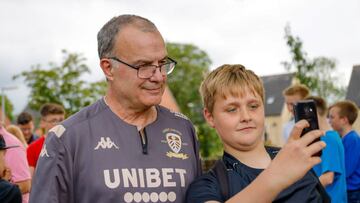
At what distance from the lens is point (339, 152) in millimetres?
5645

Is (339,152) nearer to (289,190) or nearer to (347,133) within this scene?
(347,133)

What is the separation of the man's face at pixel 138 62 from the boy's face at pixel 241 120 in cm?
33

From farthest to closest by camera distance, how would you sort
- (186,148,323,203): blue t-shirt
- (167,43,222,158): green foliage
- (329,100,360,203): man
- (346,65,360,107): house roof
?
1. (167,43,222,158): green foliage
2. (346,65,360,107): house roof
3. (329,100,360,203): man
4. (186,148,323,203): blue t-shirt

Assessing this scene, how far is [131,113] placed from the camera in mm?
2830

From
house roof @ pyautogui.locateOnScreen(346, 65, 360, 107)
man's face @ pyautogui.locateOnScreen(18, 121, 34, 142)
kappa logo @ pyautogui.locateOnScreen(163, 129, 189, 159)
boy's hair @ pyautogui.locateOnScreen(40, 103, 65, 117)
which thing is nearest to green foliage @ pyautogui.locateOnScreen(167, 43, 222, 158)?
house roof @ pyautogui.locateOnScreen(346, 65, 360, 107)

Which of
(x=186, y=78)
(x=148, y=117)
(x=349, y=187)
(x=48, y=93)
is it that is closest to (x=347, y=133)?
(x=349, y=187)

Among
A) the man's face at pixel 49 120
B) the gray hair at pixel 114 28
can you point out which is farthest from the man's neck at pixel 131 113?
the man's face at pixel 49 120

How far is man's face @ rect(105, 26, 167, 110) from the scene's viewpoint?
273cm

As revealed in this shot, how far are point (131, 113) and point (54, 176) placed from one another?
1.64 feet

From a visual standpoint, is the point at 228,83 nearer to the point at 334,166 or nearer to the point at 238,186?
the point at 238,186

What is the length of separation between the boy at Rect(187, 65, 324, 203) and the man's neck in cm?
31

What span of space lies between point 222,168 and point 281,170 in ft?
2.33

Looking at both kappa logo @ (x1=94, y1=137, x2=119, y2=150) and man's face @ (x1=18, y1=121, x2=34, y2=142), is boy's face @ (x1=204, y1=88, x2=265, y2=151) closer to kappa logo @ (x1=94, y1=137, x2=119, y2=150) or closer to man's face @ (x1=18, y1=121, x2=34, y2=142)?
kappa logo @ (x1=94, y1=137, x2=119, y2=150)

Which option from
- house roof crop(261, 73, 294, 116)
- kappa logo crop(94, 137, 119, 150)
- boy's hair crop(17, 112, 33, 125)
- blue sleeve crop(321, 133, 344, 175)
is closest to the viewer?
kappa logo crop(94, 137, 119, 150)
